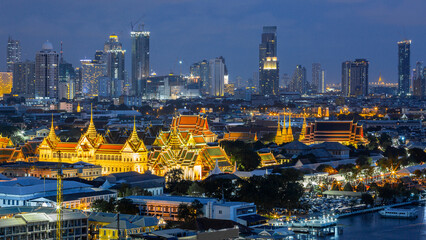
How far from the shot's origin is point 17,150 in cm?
5166

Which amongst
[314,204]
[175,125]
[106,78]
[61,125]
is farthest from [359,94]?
[314,204]

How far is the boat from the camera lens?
127 feet

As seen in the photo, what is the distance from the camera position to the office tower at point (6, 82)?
159250mm

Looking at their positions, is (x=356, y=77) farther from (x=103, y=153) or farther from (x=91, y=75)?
(x=103, y=153)

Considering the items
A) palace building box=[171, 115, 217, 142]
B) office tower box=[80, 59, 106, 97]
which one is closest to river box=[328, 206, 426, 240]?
palace building box=[171, 115, 217, 142]

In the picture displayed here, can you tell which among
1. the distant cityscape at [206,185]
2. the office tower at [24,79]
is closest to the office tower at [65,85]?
the office tower at [24,79]

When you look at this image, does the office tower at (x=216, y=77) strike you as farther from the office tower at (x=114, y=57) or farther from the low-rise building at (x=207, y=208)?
the low-rise building at (x=207, y=208)

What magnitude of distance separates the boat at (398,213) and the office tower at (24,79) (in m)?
109

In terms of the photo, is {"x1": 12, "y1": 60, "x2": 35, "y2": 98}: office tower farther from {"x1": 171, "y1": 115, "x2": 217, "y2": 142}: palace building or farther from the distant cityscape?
{"x1": 171, "y1": 115, "x2": 217, "y2": 142}: palace building

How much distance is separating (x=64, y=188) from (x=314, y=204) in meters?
10.2

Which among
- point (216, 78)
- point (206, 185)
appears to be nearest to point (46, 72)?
point (216, 78)

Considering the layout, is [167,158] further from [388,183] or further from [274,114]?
[274,114]

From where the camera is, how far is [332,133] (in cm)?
6556

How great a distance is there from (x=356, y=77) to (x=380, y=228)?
163255 millimetres
